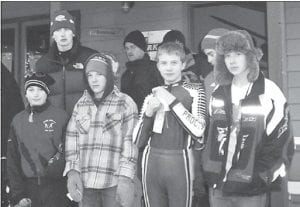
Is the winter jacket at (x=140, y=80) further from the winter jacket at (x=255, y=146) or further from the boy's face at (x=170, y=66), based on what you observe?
the winter jacket at (x=255, y=146)

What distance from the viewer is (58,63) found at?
4.20m

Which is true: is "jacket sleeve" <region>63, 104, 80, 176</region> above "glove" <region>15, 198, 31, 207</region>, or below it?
above

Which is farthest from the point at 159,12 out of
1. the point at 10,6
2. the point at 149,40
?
the point at 10,6

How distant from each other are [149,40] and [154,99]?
3.22 metres

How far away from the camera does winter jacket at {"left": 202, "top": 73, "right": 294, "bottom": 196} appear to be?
3145mm

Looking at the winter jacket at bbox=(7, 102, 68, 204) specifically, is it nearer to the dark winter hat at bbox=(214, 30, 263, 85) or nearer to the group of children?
the group of children

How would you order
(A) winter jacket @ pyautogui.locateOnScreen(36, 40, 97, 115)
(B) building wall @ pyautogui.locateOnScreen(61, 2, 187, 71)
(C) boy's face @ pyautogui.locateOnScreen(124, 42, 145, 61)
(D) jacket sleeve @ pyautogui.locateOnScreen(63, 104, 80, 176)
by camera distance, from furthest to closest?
(B) building wall @ pyautogui.locateOnScreen(61, 2, 187, 71) < (C) boy's face @ pyautogui.locateOnScreen(124, 42, 145, 61) < (A) winter jacket @ pyautogui.locateOnScreen(36, 40, 97, 115) < (D) jacket sleeve @ pyautogui.locateOnScreen(63, 104, 80, 176)

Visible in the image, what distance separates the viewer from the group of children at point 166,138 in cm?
320

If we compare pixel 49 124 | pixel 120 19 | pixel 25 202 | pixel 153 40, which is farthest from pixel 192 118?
pixel 120 19

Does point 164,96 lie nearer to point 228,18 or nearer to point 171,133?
point 171,133

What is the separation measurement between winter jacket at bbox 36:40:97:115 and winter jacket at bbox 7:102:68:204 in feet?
0.53

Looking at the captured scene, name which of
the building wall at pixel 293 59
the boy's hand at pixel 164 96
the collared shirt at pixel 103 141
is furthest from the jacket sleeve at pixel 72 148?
the building wall at pixel 293 59

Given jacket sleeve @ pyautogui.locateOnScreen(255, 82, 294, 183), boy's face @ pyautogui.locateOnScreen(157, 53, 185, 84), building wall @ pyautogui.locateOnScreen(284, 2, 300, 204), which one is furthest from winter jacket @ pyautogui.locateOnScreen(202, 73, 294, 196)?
building wall @ pyautogui.locateOnScreen(284, 2, 300, 204)

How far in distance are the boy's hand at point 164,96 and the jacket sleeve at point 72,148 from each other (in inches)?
29.6
